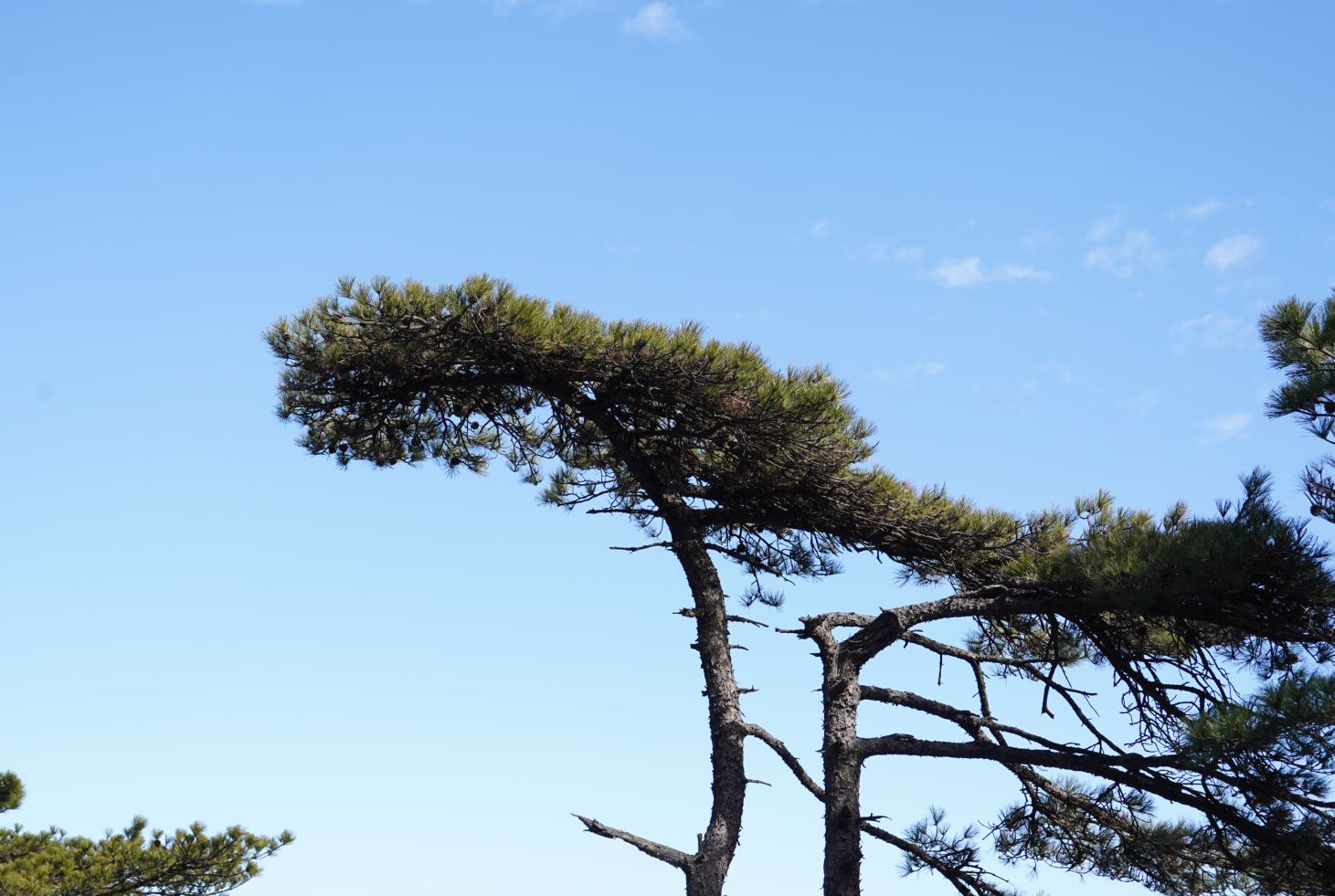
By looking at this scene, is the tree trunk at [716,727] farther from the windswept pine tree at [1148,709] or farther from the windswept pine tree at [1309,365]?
the windswept pine tree at [1309,365]

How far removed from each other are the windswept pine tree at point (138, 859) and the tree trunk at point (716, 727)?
6.77 meters

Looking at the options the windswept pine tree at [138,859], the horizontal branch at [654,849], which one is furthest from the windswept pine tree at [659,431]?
the windswept pine tree at [138,859]

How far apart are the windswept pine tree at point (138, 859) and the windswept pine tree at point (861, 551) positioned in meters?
5.54

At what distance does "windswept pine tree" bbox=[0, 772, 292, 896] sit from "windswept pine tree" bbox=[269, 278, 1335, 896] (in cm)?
554

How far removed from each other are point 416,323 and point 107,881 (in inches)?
308

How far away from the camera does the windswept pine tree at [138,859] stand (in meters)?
11.5

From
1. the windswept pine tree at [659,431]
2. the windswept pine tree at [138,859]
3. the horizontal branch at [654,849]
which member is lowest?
the horizontal branch at [654,849]

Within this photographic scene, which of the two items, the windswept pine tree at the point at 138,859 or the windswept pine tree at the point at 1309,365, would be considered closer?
the windswept pine tree at the point at 1309,365

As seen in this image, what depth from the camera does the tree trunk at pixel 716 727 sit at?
759cm

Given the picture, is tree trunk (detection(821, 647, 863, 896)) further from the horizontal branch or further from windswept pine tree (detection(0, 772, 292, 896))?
windswept pine tree (detection(0, 772, 292, 896))

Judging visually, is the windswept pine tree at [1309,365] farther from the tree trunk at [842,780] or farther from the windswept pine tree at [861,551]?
the tree trunk at [842,780]

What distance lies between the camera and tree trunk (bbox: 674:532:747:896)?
759 cm

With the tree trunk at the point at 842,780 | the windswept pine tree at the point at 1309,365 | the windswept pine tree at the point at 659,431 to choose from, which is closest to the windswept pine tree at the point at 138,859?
the windswept pine tree at the point at 659,431

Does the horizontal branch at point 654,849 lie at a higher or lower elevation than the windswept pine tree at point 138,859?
lower
